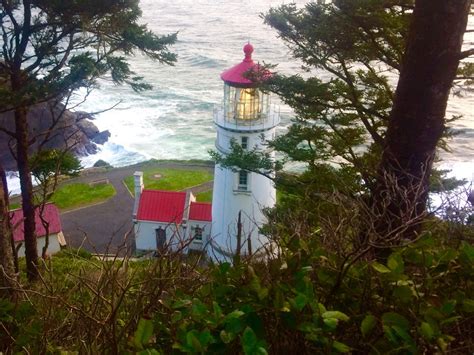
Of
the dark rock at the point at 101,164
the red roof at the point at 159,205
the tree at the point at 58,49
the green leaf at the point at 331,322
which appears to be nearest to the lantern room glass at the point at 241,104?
the red roof at the point at 159,205

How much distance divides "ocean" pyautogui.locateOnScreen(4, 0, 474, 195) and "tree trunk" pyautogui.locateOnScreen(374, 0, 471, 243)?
17379mm

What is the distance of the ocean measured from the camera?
23078 millimetres

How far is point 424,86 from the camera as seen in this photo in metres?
2.43

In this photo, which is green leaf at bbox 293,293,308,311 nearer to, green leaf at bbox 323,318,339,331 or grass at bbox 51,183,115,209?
green leaf at bbox 323,318,339,331

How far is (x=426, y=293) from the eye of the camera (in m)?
1.57

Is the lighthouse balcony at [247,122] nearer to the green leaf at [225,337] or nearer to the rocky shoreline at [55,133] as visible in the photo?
the rocky shoreline at [55,133]

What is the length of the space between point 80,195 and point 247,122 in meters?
9.70

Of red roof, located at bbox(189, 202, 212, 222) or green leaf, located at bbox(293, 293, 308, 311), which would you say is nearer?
green leaf, located at bbox(293, 293, 308, 311)

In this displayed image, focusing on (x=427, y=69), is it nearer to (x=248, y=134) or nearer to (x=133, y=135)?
(x=248, y=134)

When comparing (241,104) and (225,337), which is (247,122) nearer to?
(241,104)

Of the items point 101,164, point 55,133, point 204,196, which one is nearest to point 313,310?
point 204,196

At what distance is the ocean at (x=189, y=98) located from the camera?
909 inches

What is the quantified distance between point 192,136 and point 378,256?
23.2 m

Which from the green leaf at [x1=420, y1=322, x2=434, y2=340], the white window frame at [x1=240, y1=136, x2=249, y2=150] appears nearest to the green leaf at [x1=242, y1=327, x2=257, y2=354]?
the green leaf at [x1=420, y1=322, x2=434, y2=340]
